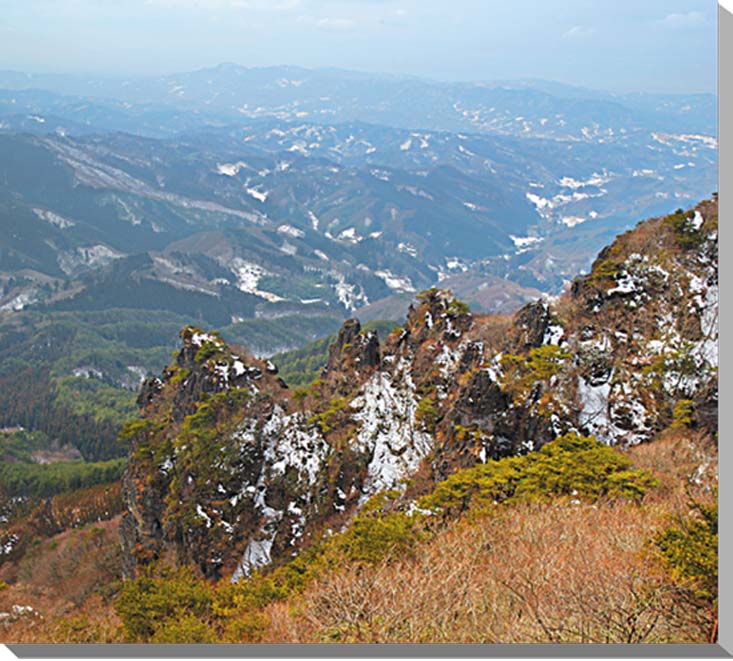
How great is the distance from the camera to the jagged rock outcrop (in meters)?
17.0

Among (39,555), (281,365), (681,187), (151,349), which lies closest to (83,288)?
(151,349)

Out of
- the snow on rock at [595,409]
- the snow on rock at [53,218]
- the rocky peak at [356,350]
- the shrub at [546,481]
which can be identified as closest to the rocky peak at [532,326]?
the snow on rock at [595,409]

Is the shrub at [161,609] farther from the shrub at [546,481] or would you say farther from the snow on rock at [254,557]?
the snow on rock at [254,557]

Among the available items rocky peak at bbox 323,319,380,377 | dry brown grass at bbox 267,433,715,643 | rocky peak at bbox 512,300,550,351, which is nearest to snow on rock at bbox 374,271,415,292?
rocky peak at bbox 323,319,380,377

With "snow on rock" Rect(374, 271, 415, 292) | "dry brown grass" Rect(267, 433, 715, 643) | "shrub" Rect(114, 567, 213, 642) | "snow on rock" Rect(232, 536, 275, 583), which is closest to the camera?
"dry brown grass" Rect(267, 433, 715, 643)

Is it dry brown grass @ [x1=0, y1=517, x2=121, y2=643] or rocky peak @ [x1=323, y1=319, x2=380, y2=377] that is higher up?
rocky peak @ [x1=323, y1=319, x2=380, y2=377]

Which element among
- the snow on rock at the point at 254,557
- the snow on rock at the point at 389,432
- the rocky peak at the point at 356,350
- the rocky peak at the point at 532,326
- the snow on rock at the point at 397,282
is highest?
the rocky peak at the point at 532,326

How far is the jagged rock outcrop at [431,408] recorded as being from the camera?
671 inches

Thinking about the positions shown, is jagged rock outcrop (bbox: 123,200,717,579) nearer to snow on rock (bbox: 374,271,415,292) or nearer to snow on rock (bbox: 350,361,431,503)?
snow on rock (bbox: 350,361,431,503)

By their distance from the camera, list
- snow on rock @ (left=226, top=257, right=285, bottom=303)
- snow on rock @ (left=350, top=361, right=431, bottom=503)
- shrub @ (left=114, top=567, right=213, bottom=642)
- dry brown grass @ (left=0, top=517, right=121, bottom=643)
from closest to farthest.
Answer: shrub @ (left=114, top=567, right=213, bottom=642) < dry brown grass @ (left=0, top=517, right=121, bottom=643) < snow on rock @ (left=350, top=361, right=431, bottom=503) < snow on rock @ (left=226, top=257, right=285, bottom=303)

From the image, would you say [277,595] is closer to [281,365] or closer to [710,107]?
[710,107]

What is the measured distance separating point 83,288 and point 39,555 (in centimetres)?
13003

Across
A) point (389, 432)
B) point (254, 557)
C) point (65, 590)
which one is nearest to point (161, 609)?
point (254, 557)

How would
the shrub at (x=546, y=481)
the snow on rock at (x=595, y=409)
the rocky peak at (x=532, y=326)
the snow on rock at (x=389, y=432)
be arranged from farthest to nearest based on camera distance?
the rocky peak at (x=532, y=326) < the snow on rock at (x=389, y=432) < the snow on rock at (x=595, y=409) < the shrub at (x=546, y=481)
